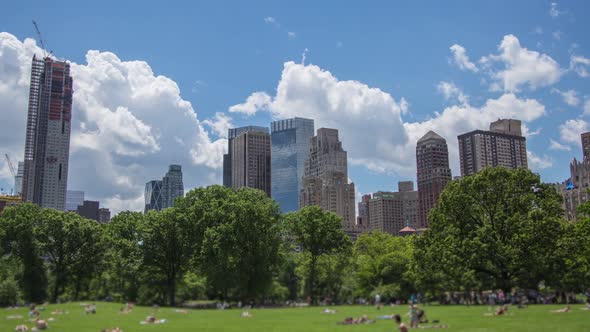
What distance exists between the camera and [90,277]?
87.1m

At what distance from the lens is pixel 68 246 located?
8169 centimetres

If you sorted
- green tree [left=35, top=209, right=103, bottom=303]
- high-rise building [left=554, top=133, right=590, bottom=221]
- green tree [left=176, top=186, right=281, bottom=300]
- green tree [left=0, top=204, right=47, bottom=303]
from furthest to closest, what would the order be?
1. high-rise building [left=554, top=133, right=590, bottom=221]
2. green tree [left=35, top=209, right=103, bottom=303]
3. green tree [left=0, top=204, right=47, bottom=303]
4. green tree [left=176, top=186, right=281, bottom=300]

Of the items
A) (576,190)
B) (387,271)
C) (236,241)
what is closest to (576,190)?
(576,190)

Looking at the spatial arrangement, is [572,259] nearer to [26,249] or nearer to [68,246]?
[68,246]

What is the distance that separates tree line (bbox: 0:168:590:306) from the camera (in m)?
57.8

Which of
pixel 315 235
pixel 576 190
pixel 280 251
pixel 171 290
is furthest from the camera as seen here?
pixel 576 190

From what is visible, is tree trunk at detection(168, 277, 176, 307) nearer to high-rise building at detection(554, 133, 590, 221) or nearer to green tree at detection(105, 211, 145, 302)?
green tree at detection(105, 211, 145, 302)

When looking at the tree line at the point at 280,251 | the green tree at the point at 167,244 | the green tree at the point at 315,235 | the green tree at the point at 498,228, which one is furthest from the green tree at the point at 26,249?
the green tree at the point at 498,228

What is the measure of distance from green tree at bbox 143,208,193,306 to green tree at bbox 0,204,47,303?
16268 mm

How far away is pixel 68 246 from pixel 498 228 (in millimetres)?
59239

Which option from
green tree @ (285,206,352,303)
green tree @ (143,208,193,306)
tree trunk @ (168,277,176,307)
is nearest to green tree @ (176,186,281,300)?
green tree @ (143,208,193,306)

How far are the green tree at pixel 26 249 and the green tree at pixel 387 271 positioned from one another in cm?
4636

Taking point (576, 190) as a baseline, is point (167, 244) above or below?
below

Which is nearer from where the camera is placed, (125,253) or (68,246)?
(125,253)
